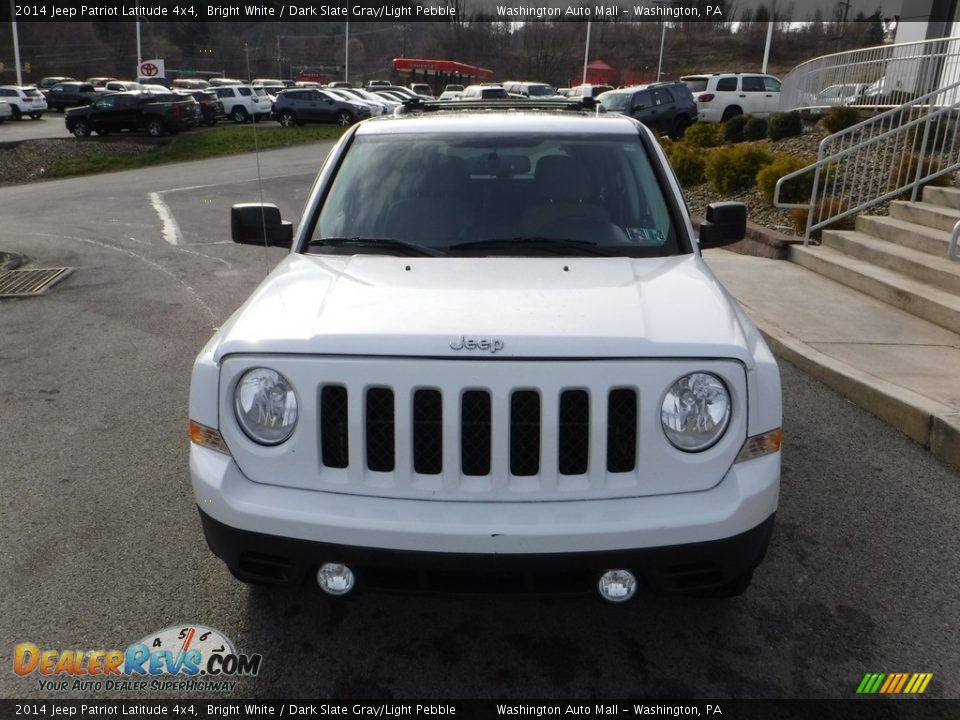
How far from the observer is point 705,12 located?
72.1m

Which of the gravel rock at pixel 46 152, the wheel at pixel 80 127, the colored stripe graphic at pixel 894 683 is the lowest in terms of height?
the gravel rock at pixel 46 152

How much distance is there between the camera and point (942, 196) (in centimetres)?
932

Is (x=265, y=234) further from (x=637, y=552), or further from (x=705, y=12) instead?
(x=705, y=12)

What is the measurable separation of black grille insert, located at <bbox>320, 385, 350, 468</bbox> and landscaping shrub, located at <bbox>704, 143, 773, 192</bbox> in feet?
38.4

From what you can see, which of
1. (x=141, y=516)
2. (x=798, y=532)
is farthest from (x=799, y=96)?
(x=141, y=516)

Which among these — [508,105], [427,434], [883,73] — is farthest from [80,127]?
[427,434]

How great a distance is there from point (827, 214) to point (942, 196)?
4.03ft

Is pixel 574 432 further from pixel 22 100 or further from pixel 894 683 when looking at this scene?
pixel 22 100

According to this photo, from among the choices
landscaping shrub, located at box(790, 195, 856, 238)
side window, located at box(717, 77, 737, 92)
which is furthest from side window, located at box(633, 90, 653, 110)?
landscaping shrub, located at box(790, 195, 856, 238)

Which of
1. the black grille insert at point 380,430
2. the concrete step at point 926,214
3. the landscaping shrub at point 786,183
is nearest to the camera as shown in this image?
the black grille insert at point 380,430

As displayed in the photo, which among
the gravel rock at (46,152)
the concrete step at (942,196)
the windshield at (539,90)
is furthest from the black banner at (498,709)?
the windshield at (539,90)

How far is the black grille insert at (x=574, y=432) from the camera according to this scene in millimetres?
2486

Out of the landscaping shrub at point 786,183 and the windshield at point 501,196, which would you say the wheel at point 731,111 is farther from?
the windshield at point 501,196

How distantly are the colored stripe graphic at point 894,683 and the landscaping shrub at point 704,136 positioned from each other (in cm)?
1618
